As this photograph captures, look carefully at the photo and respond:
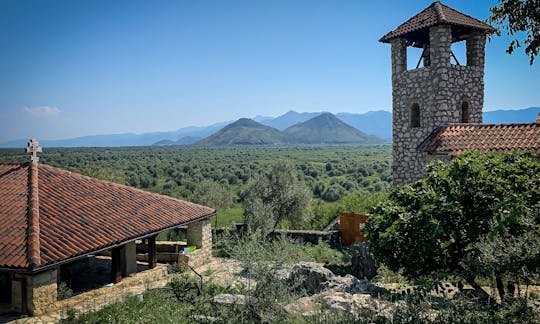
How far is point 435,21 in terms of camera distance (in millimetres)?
15469

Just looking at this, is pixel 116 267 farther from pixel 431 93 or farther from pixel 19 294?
pixel 431 93

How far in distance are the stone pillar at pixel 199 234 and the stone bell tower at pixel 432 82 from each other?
789 centimetres

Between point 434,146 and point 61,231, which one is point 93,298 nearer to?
point 61,231

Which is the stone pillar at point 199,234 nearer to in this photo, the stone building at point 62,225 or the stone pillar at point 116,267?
the stone building at point 62,225

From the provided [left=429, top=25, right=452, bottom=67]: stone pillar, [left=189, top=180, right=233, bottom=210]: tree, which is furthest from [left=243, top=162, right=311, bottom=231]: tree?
[left=429, top=25, right=452, bottom=67]: stone pillar

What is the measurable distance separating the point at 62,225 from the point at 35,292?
7.53ft

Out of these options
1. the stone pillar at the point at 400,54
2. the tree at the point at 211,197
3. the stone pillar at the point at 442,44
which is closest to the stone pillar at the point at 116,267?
the tree at the point at 211,197

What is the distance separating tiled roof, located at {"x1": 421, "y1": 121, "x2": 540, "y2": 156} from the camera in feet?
41.9

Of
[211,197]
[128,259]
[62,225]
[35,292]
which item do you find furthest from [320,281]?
[211,197]

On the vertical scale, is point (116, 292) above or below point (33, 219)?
below

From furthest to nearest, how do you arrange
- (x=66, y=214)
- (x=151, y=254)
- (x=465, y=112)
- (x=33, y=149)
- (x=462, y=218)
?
(x=465, y=112) < (x=151, y=254) < (x=33, y=149) < (x=66, y=214) < (x=462, y=218)

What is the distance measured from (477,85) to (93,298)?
15359 millimetres

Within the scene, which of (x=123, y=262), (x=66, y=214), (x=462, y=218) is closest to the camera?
(x=462, y=218)

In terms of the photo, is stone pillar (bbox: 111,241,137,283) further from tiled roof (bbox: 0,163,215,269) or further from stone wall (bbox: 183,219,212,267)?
stone wall (bbox: 183,219,212,267)
